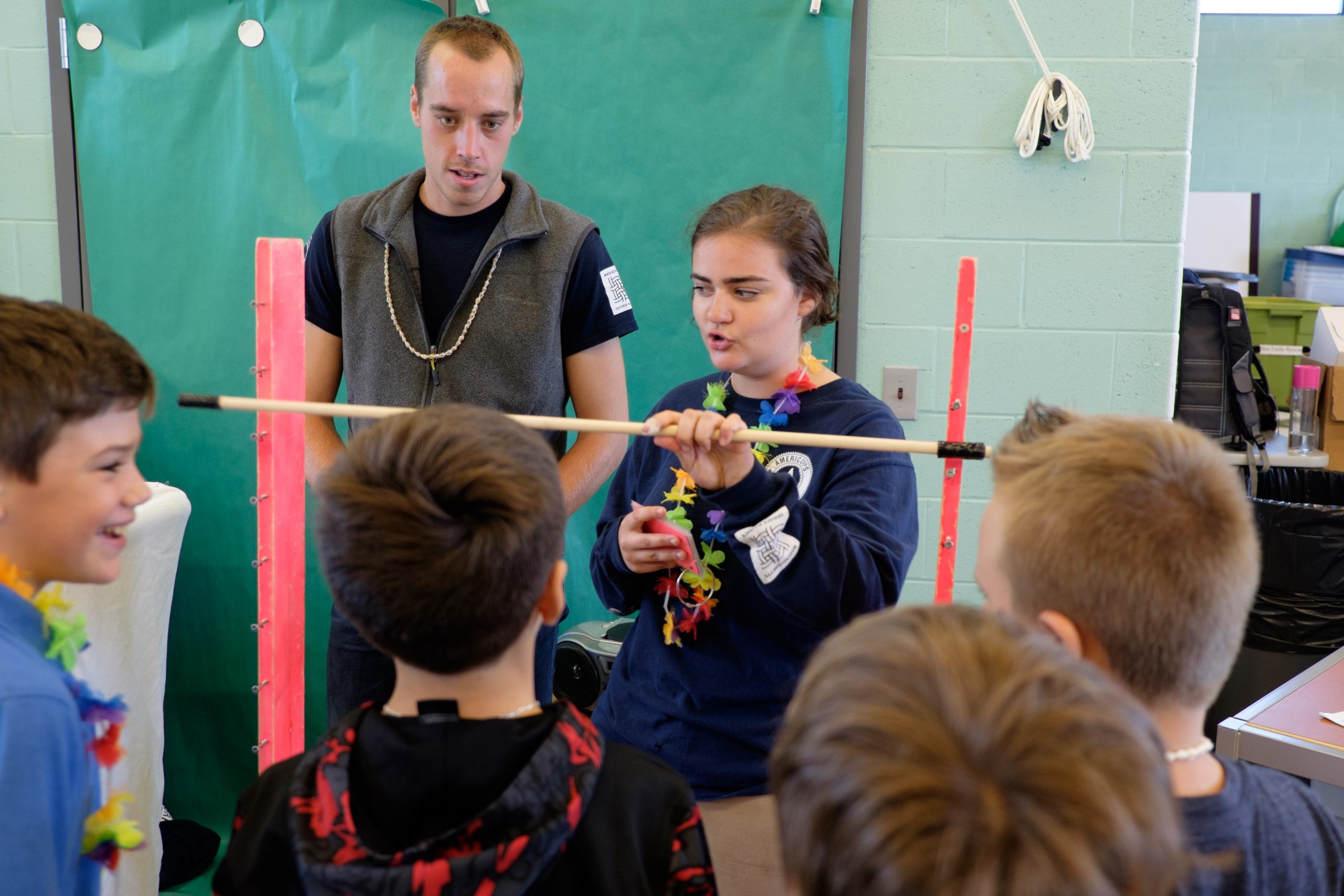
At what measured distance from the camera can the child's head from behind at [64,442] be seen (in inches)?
43.0

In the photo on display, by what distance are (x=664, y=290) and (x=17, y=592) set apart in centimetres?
185

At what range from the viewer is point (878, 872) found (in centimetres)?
53

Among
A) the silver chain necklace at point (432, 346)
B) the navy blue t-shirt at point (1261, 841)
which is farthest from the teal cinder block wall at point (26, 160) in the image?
the navy blue t-shirt at point (1261, 841)

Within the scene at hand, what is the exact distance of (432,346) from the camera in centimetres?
194

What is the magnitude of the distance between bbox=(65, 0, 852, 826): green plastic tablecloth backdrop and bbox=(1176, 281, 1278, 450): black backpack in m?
1.14

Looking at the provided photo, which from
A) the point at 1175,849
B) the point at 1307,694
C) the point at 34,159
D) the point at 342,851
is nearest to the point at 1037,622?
the point at 1175,849

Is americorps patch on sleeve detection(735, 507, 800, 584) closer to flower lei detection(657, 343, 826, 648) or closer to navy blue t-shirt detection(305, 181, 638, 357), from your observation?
flower lei detection(657, 343, 826, 648)

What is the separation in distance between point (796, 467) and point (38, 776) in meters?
0.99

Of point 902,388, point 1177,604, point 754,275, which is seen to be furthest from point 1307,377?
point 1177,604

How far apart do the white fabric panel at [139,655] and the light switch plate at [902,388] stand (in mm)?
1685

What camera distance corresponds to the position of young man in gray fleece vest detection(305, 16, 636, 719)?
187 centimetres

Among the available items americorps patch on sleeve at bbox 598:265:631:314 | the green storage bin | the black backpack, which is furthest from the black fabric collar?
the green storage bin

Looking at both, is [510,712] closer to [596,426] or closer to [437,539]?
[437,539]

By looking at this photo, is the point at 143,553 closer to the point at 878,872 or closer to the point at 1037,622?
the point at 1037,622
